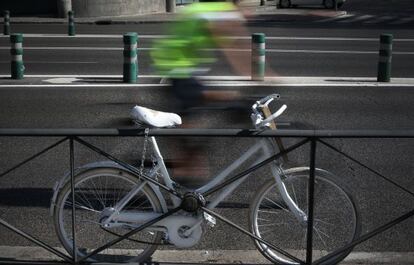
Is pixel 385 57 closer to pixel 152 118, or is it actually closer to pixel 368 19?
pixel 152 118

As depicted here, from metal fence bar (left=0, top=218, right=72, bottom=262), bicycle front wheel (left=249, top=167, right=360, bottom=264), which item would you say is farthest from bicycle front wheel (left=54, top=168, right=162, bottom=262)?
bicycle front wheel (left=249, top=167, right=360, bottom=264)

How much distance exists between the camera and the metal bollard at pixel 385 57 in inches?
531

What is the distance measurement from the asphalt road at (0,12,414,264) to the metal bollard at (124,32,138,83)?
0.34 metres

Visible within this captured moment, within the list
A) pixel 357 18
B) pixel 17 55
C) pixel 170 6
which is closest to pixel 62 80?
pixel 17 55

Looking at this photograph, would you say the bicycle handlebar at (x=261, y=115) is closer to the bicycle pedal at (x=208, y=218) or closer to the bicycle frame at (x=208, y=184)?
the bicycle frame at (x=208, y=184)

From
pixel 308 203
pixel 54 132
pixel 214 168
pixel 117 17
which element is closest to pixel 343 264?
pixel 308 203

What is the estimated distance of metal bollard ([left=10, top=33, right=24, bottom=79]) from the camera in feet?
45.7

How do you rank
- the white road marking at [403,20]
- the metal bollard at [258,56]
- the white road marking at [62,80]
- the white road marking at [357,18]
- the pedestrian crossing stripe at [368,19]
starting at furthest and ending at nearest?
the white road marking at [357,18] → the pedestrian crossing stripe at [368,19] → the white road marking at [403,20] → the white road marking at [62,80] → the metal bollard at [258,56]

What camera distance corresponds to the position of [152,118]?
477 centimetres

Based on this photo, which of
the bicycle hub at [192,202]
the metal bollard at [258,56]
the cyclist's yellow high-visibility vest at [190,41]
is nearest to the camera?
the bicycle hub at [192,202]

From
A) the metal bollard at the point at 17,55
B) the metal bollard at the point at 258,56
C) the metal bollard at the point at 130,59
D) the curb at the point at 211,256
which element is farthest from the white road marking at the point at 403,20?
the curb at the point at 211,256

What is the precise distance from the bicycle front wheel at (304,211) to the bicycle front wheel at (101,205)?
702 mm

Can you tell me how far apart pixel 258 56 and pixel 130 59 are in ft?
7.66

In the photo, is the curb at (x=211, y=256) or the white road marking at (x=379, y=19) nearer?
the curb at (x=211, y=256)
